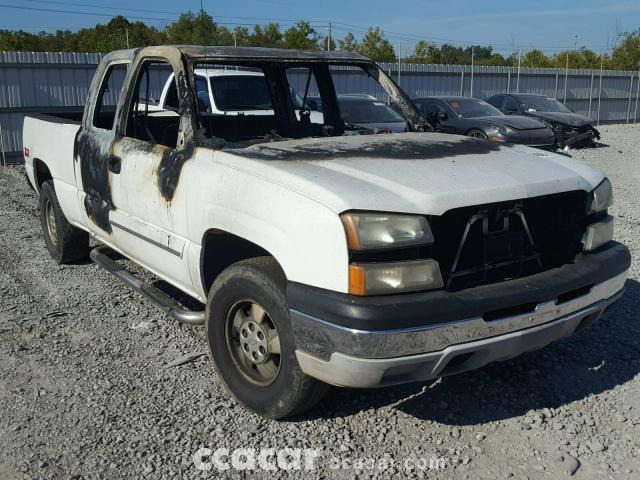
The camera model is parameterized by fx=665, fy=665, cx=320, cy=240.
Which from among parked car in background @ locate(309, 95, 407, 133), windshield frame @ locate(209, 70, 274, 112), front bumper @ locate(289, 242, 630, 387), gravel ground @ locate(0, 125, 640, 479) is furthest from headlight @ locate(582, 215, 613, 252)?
parked car in background @ locate(309, 95, 407, 133)

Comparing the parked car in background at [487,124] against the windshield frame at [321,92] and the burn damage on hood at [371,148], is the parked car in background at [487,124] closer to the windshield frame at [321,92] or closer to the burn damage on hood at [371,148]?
the windshield frame at [321,92]

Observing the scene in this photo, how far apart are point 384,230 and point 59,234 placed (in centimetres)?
408

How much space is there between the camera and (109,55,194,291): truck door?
3783 mm

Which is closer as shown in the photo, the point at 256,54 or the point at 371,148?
the point at 371,148

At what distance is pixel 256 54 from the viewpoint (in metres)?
4.37

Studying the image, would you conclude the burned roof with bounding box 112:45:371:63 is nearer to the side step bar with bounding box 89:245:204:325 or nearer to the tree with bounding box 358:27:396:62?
the side step bar with bounding box 89:245:204:325

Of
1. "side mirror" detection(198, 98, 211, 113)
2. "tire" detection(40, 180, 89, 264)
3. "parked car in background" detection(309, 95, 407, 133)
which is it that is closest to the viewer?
"side mirror" detection(198, 98, 211, 113)

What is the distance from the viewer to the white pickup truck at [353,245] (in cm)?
278

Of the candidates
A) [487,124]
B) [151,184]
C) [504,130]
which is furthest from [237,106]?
[487,124]

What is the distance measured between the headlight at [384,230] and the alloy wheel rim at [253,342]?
2.13 feet

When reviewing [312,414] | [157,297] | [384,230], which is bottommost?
[312,414]

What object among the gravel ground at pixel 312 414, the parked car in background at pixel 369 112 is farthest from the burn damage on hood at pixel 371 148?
the parked car in background at pixel 369 112

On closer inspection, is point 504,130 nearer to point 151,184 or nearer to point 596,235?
point 596,235

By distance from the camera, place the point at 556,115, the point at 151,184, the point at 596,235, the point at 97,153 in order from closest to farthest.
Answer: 1. the point at 596,235
2. the point at 151,184
3. the point at 97,153
4. the point at 556,115
